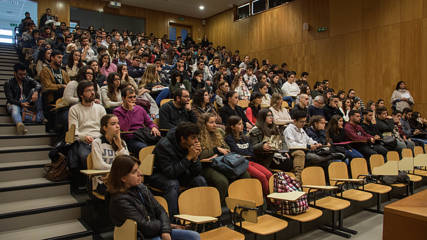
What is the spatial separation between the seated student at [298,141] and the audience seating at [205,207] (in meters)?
1.64

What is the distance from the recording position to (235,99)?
454 centimetres

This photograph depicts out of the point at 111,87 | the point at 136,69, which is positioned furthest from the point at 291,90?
the point at 111,87

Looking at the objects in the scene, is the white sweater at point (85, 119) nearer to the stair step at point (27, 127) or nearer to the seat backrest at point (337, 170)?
the stair step at point (27, 127)

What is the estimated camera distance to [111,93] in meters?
4.07

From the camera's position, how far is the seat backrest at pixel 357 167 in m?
4.05

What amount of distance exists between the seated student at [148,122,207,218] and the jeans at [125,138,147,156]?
0.58 metres

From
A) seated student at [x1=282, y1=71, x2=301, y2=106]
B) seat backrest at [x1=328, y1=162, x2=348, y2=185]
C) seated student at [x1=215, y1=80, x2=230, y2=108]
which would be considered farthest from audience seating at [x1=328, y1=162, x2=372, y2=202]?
seated student at [x1=282, y1=71, x2=301, y2=106]

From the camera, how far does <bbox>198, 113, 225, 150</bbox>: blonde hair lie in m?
3.24

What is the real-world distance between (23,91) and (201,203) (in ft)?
10.9

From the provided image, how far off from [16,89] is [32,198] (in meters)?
2.16

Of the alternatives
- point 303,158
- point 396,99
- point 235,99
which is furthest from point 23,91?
point 396,99

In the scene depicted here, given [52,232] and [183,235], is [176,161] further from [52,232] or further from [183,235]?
[52,232]

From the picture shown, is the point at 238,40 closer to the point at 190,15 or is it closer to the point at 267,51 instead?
the point at 267,51

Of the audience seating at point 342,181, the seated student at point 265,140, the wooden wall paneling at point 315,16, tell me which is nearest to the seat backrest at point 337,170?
the audience seating at point 342,181
